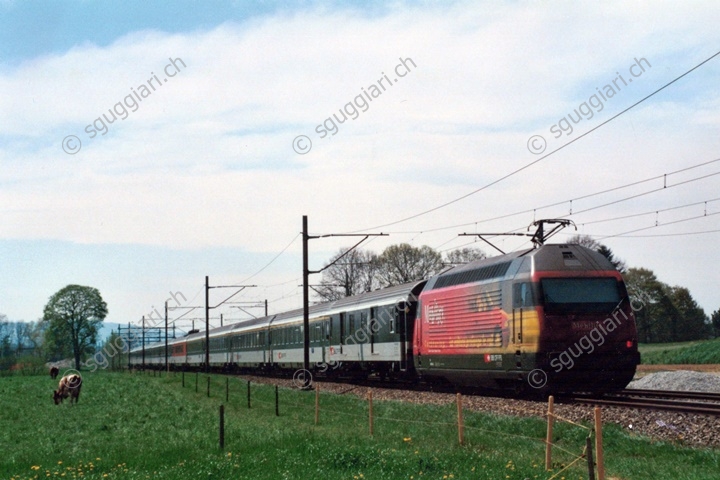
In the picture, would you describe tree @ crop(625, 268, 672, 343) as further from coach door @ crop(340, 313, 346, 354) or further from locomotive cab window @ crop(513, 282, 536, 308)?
locomotive cab window @ crop(513, 282, 536, 308)

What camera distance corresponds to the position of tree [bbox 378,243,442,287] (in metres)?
84.9

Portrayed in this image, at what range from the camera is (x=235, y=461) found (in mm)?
15422

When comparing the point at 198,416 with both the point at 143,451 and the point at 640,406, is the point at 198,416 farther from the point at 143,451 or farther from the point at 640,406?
the point at 640,406

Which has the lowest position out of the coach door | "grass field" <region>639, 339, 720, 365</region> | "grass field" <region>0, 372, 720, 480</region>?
"grass field" <region>639, 339, 720, 365</region>

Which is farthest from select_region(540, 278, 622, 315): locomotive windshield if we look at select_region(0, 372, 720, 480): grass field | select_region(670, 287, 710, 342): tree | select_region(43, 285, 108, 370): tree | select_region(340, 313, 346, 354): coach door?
select_region(43, 285, 108, 370): tree

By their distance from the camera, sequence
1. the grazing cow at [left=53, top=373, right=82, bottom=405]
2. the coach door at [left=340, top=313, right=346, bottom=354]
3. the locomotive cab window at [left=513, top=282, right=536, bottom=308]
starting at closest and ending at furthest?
the locomotive cab window at [left=513, top=282, right=536, bottom=308] → the grazing cow at [left=53, top=373, right=82, bottom=405] → the coach door at [left=340, top=313, right=346, bottom=354]

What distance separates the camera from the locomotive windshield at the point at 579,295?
23.1 m

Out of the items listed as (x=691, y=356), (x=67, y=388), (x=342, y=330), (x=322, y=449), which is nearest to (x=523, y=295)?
(x=322, y=449)

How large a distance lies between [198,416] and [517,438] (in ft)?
37.4

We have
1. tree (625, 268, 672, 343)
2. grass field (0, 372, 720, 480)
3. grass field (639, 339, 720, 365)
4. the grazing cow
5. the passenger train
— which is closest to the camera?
grass field (0, 372, 720, 480)

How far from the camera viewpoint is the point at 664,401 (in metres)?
22.1

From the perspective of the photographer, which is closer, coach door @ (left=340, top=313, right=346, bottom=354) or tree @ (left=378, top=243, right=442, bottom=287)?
coach door @ (left=340, top=313, right=346, bottom=354)

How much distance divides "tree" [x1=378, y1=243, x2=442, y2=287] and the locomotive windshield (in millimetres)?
60350

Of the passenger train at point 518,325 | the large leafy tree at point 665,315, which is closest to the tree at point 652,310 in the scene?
the large leafy tree at point 665,315
